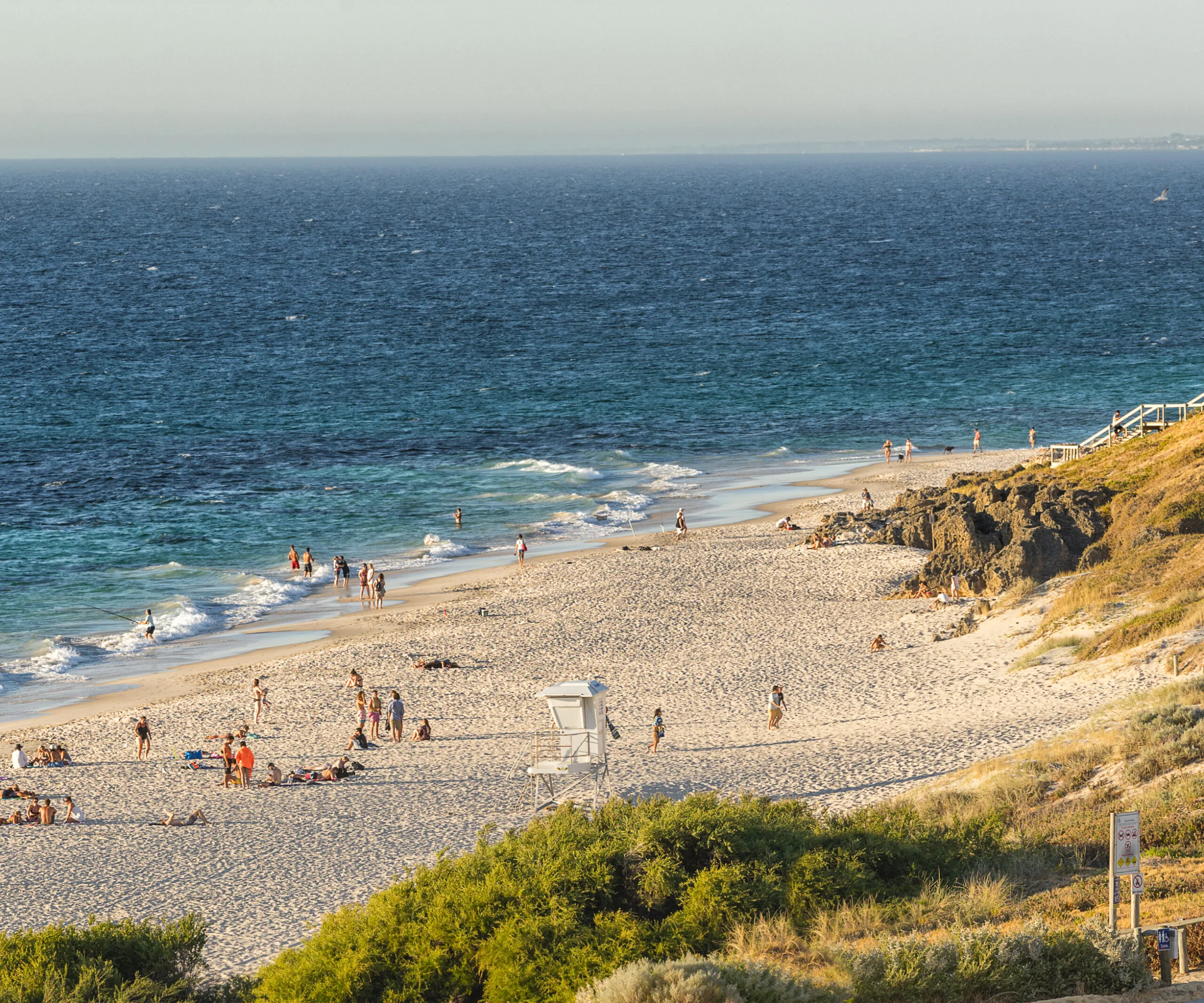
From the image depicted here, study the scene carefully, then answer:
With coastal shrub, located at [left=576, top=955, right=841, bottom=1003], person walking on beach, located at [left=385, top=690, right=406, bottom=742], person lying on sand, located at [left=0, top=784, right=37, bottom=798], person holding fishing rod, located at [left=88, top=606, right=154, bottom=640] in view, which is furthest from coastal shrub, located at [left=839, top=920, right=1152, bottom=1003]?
person holding fishing rod, located at [left=88, top=606, right=154, bottom=640]

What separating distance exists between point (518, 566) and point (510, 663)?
8.88 m

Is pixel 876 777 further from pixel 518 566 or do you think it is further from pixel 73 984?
pixel 518 566

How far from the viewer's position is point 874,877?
12250mm

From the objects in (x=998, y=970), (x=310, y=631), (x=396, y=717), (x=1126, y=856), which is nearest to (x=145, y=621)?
(x=310, y=631)

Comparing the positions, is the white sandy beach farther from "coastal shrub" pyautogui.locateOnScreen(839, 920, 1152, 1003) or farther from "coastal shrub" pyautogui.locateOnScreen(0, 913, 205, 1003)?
"coastal shrub" pyautogui.locateOnScreen(839, 920, 1152, 1003)

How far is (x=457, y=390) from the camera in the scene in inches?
2511

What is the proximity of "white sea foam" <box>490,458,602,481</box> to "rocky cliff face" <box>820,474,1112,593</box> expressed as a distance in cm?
1680

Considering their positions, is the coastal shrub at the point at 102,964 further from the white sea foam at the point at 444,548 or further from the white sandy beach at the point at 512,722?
the white sea foam at the point at 444,548

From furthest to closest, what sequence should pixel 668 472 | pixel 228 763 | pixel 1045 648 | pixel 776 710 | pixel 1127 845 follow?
pixel 668 472, pixel 1045 648, pixel 776 710, pixel 228 763, pixel 1127 845

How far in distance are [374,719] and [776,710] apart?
320 inches

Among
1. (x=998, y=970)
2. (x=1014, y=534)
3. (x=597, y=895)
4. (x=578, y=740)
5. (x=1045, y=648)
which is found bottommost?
(x=1045, y=648)

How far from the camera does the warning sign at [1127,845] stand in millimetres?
9672

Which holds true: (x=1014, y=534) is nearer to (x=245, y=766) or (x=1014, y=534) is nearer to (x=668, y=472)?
(x=245, y=766)

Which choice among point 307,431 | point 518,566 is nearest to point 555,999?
point 518,566
